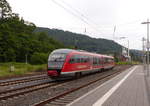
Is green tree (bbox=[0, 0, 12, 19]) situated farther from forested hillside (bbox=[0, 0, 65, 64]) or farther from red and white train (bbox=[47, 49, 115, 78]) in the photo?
red and white train (bbox=[47, 49, 115, 78])

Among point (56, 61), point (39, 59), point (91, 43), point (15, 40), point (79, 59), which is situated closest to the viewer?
point (56, 61)

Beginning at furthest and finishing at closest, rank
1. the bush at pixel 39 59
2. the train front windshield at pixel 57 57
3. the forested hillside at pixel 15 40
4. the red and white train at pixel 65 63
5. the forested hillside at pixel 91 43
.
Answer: the forested hillside at pixel 15 40 → the bush at pixel 39 59 → the forested hillside at pixel 91 43 → the train front windshield at pixel 57 57 → the red and white train at pixel 65 63

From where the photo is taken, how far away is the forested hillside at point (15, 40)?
51388 mm

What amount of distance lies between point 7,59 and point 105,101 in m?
46.7

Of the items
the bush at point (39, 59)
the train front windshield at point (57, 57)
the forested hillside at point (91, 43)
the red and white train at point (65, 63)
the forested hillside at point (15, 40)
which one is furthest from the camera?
the forested hillside at point (15, 40)

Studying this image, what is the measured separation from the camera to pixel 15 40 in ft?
180

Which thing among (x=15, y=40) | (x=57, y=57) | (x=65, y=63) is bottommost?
(x=65, y=63)

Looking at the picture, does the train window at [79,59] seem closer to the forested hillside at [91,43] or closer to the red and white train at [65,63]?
the red and white train at [65,63]

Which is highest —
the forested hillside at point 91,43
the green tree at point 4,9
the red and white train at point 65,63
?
the green tree at point 4,9

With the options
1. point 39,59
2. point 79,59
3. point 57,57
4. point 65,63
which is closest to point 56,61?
point 57,57

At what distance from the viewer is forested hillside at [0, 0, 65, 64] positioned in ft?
169

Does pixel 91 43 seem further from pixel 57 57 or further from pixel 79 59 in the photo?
pixel 57 57

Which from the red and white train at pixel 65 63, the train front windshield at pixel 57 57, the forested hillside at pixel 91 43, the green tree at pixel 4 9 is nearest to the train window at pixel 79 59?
the red and white train at pixel 65 63

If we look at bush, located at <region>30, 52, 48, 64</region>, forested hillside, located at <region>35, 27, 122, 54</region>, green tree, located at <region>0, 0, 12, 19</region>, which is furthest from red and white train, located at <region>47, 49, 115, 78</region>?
green tree, located at <region>0, 0, 12, 19</region>
